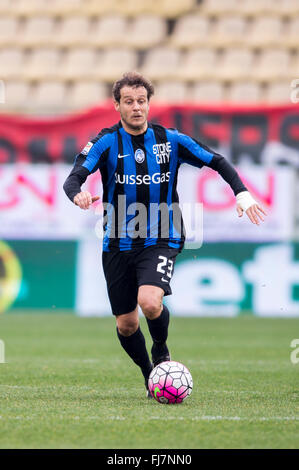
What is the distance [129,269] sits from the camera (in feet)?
19.1

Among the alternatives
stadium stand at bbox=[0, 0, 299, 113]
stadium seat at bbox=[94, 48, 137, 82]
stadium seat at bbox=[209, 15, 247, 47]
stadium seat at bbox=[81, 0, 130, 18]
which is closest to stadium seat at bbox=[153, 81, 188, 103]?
stadium stand at bbox=[0, 0, 299, 113]

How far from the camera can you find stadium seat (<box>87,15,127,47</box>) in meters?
17.2

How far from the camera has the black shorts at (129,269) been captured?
5730 mm

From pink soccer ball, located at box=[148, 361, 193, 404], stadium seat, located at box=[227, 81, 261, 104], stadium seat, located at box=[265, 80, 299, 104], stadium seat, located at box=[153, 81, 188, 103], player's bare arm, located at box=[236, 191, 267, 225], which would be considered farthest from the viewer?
stadium seat, located at box=[153, 81, 188, 103]

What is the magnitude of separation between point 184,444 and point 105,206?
2249mm

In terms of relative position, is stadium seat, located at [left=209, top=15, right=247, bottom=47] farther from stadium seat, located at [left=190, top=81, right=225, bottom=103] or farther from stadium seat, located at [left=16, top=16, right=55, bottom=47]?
stadium seat, located at [left=16, top=16, right=55, bottom=47]

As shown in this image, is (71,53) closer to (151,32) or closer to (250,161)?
(151,32)

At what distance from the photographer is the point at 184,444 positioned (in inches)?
160

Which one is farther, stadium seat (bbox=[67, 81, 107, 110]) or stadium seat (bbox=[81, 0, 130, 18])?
Result: stadium seat (bbox=[81, 0, 130, 18])

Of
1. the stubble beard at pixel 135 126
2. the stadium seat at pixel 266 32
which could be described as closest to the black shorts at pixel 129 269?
the stubble beard at pixel 135 126

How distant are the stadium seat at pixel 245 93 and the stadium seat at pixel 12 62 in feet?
13.8

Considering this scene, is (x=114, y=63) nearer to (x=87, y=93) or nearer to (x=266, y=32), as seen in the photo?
(x=87, y=93)

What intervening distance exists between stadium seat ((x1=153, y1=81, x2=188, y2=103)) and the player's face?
33.5 feet
